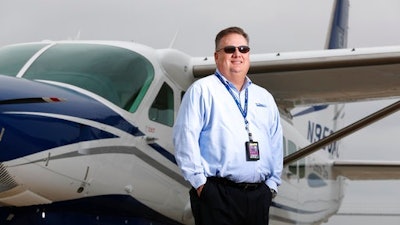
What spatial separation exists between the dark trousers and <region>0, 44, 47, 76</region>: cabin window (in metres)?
3.33

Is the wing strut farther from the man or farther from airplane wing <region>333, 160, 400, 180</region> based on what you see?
the man

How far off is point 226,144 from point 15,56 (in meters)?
3.77

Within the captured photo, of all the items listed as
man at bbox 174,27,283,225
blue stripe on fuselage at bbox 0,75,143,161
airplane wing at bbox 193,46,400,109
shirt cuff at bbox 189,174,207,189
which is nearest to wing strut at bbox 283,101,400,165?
airplane wing at bbox 193,46,400,109

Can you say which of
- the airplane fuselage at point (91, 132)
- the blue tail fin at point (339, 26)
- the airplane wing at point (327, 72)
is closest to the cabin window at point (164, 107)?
the airplane fuselage at point (91, 132)

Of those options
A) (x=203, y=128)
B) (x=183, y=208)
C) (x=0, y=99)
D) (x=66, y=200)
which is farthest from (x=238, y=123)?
(x=183, y=208)

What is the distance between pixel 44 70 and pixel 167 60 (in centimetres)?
131

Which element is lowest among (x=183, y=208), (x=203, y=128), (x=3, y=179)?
(x=183, y=208)

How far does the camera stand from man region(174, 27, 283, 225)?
3436 millimetres

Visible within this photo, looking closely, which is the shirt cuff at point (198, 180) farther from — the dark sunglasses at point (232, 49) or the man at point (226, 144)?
the dark sunglasses at point (232, 49)

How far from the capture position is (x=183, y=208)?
722cm

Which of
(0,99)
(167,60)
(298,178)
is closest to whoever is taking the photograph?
(0,99)

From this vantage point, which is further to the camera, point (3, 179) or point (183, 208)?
point (183, 208)

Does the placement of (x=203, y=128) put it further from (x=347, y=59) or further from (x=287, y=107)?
(x=287, y=107)

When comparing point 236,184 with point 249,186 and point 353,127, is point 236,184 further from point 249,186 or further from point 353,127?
point 353,127
